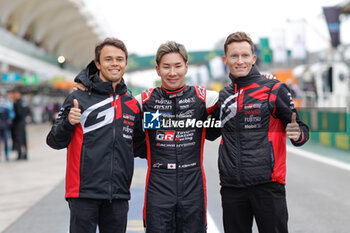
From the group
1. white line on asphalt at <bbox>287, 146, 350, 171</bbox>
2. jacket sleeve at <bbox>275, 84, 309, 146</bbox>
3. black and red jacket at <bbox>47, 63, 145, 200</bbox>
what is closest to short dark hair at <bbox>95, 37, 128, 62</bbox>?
black and red jacket at <bbox>47, 63, 145, 200</bbox>

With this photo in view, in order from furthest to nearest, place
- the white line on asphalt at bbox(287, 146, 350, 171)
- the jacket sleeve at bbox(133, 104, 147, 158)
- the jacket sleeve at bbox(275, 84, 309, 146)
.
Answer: the white line on asphalt at bbox(287, 146, 350, 171) < the jacket sleeve at bbox(133, 104, 147, 158) < the jacket sleeve at bbox(275, 84, 309, 146)

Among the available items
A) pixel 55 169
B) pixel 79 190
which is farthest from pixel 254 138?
pixel 55 169

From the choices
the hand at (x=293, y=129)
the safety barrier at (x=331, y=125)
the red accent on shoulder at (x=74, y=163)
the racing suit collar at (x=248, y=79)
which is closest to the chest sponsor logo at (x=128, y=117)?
the red accent on shoulder at (x=74, y=163)

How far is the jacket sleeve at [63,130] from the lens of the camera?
334cm

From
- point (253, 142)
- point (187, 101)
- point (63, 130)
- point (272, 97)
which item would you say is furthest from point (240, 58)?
point (63, 130)

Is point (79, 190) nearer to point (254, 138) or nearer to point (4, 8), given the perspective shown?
point (254, 138)

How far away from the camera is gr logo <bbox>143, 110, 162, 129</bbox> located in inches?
140

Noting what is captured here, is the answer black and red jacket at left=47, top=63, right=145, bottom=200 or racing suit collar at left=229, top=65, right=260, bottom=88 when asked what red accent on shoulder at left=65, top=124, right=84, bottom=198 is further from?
racing suit collar at left=229, top=65, right=260, bottom=88

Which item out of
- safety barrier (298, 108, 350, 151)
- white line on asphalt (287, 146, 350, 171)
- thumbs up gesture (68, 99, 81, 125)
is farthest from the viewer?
safety barrier (298, 108, 350, 151)

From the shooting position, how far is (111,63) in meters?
3.51

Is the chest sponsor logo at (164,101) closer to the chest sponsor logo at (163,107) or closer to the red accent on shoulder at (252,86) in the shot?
the chest sponsor logo at (163,107)

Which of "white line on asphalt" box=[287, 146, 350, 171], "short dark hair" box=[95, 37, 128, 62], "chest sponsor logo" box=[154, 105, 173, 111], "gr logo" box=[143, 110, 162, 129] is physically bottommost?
"white line on asphalt" box=[287, 146, 350, 171]

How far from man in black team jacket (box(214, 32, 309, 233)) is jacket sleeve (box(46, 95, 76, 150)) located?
3.82 ft

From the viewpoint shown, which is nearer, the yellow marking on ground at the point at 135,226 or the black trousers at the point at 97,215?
the black trousers at the point at 97,215
